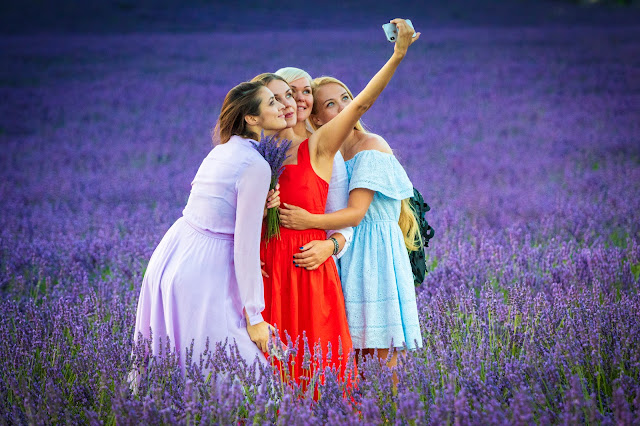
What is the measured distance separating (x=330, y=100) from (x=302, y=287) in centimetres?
80

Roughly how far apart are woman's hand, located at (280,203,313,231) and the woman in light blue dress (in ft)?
0.08

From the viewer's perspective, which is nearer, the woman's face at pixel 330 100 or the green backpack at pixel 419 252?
the woman's face at pixel 330 100

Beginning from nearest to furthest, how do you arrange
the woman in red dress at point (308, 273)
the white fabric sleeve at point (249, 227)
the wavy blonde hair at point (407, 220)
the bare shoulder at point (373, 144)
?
1. the white fabric sleeve at point (249, 227)
2. the woman in red dress at point (308, 273)
3. the bare shoulder at point (373, 144)
4. the wavy blonde hair at point (407, 220)

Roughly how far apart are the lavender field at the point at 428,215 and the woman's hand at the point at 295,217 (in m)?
0.51

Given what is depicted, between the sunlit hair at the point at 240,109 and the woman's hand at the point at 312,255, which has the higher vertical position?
the sunlit hair at the point at 240,109

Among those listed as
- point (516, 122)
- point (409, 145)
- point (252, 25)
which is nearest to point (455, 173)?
point (409, 145)

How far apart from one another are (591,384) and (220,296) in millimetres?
1198

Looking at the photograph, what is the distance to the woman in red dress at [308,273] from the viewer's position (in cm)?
228

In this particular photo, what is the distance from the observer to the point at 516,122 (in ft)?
31.2

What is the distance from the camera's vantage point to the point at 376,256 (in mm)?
2463

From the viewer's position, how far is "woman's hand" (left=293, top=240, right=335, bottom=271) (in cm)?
226

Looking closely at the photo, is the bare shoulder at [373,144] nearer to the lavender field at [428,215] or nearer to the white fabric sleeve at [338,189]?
the white fabric sleeve at [338,189]

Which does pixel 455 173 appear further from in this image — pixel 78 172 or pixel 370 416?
pixel 370 416

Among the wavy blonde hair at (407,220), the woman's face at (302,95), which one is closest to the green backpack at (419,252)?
the wavy blonde hair at (407,220)
